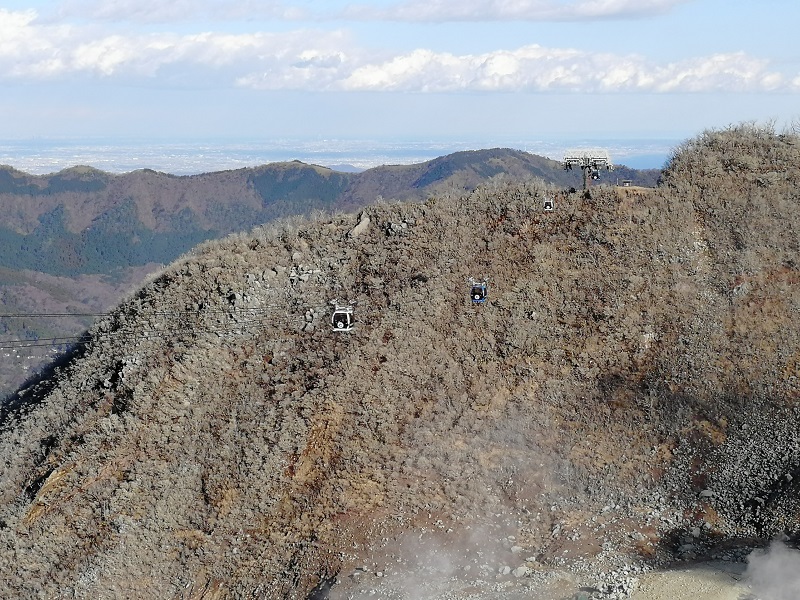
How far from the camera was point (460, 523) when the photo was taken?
1814 centimetres

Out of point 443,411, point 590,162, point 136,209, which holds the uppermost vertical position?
point 590,162

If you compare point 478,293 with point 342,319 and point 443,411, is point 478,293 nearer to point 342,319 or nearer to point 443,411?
point 443,411

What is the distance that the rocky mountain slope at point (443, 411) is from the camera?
704 inches

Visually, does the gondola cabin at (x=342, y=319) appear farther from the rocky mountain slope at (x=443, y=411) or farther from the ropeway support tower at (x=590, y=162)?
the ropeway support tower at (x=590, y=162)

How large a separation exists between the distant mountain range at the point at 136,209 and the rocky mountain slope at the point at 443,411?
304ft

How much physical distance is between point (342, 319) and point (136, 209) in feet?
474

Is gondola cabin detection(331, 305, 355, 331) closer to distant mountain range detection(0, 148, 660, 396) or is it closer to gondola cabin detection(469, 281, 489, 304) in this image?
gondola cabin detection(469, 281, 489, 304)

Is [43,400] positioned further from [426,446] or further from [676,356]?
[676,356]

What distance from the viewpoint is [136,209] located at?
15425 centimetres

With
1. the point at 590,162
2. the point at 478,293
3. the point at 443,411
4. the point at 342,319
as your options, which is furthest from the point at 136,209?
the point at 443,411

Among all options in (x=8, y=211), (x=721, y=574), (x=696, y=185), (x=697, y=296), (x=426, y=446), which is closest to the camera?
(x=721, y=574)

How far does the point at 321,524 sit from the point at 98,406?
945 centimetres

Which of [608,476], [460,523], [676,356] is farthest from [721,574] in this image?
[676,356]

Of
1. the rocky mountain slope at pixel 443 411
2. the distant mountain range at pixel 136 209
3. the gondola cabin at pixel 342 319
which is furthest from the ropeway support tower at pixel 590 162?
the distant mountain range at pixel 136 209
